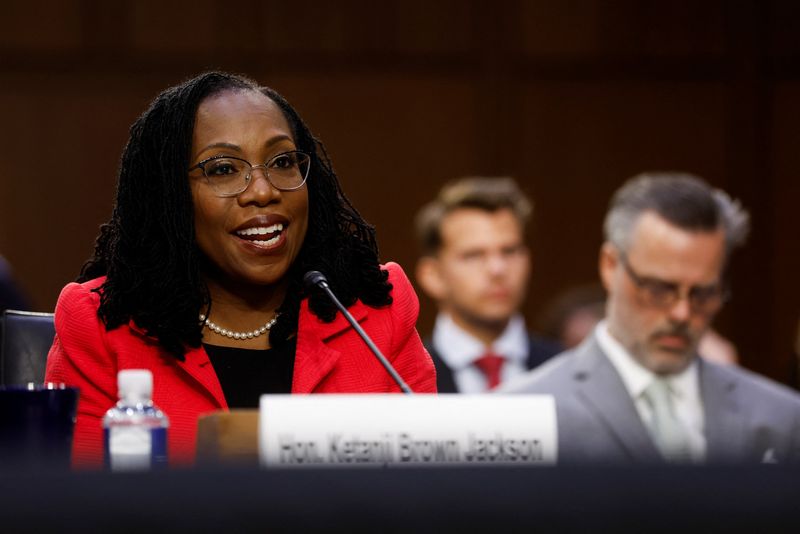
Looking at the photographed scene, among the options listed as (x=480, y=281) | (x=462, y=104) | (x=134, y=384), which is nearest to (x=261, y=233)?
(x=134, y=384)

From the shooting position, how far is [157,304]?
191 centimetres

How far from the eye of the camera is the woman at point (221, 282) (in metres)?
1.86

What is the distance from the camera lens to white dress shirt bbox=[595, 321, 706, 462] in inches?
119

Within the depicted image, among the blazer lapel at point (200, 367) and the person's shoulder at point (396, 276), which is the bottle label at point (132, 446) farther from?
the person's shoulder at point (396, 276)

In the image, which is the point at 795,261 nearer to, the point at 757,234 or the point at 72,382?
the point at 757,234

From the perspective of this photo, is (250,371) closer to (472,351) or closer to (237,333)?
(237,333)

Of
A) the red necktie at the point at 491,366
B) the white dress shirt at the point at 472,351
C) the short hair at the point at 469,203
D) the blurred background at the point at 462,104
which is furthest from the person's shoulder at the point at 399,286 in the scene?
the blurred background at the point at 462,104

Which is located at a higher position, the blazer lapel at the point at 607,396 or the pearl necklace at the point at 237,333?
the pearl necklace at the point at 237,333

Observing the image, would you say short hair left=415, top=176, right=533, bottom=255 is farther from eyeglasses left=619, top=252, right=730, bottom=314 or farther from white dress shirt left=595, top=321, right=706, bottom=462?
white dress shirt left=595, top=321, right=706, bottom=462

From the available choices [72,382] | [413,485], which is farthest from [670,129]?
[413,485]

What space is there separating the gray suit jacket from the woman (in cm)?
99

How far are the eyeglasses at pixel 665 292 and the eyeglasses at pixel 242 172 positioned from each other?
1644 mm

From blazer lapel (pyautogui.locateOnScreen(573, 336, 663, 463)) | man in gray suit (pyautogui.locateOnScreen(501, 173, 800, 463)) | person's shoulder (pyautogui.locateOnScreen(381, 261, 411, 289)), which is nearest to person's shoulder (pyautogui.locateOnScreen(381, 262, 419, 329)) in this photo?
person's shoulder (pyautogui.locateOnScreen(381, 261, 411, 289))

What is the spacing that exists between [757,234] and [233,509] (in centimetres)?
528
